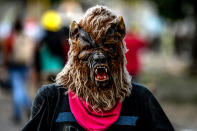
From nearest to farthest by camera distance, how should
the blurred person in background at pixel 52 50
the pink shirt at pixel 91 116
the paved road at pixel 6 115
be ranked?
the pink shirt at pixel 91 116
the blurred person in background at pixel 52 50
the paved road at pixel 6 115

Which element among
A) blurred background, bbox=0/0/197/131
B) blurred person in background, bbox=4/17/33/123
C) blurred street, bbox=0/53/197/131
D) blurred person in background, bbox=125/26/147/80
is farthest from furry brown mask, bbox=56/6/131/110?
blurred person in background, bbox=4/17/33/123

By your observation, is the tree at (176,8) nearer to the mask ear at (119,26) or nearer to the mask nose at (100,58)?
the mask ear at (119,26)

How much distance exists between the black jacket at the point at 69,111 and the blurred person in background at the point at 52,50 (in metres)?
5.56

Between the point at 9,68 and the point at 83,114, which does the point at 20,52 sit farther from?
the point at 83,114

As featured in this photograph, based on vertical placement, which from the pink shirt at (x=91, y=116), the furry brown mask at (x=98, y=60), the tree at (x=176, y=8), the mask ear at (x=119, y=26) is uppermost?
the tree at (x=176, y=8)

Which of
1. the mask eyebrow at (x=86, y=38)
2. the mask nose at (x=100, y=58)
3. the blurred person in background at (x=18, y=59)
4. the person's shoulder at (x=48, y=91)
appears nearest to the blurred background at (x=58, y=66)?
the blurred person in background at (x=18, y=59)

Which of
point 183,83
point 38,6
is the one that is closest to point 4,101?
point 183,83

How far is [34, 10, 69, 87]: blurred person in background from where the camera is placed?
8883 mm

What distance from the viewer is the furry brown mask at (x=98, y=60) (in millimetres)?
3072

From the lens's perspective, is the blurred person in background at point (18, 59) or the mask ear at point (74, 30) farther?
the blurred person in background at point (18, 59)

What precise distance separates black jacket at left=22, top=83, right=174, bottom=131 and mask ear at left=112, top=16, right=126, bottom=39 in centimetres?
34

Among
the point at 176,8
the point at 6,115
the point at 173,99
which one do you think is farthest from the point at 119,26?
the point at 176,8

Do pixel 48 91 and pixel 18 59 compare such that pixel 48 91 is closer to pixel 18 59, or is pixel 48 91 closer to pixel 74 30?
pixel 74 30

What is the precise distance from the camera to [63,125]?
9.97ft
